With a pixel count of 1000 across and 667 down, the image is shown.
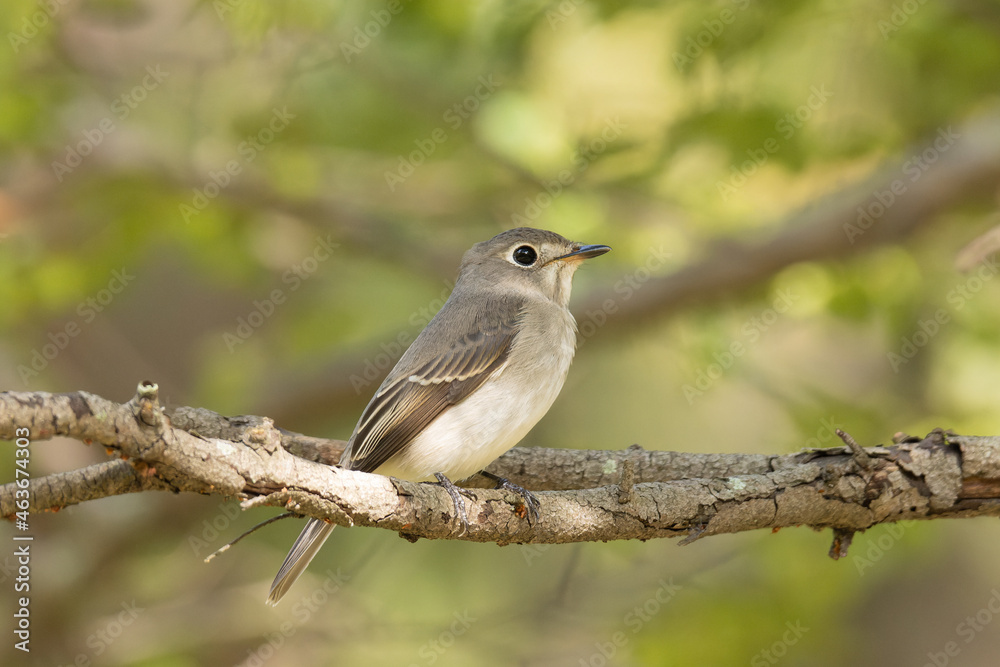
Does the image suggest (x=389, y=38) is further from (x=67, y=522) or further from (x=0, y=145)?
(x=67, y=522)

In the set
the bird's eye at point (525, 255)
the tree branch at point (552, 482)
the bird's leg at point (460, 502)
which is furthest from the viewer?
the bird's eye at point (525, 255)

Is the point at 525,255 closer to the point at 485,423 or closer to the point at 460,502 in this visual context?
the point at 485,423

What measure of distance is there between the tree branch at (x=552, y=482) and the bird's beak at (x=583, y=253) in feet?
4.73

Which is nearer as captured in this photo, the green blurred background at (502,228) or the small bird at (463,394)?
the small bird at (463,394)

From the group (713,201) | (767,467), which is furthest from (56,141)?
(767,467)

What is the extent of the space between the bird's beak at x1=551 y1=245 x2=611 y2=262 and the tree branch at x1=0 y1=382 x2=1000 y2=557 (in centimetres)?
144

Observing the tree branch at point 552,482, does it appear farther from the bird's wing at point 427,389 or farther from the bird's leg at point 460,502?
the bird's wing at point 427,389

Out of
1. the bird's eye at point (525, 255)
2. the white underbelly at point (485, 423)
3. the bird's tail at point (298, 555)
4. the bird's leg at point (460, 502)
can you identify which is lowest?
the bird's tail at point (298, 555)

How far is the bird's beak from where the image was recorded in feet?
18.4

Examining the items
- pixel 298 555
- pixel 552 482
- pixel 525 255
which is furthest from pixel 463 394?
pixel 525 255

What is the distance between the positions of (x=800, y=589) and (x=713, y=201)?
277 cm

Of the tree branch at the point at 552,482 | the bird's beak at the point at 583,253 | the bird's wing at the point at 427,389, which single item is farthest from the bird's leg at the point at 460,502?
the bird's beak at the point at 583,253

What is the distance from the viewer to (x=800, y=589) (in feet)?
19.8

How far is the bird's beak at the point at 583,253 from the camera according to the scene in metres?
5.60
